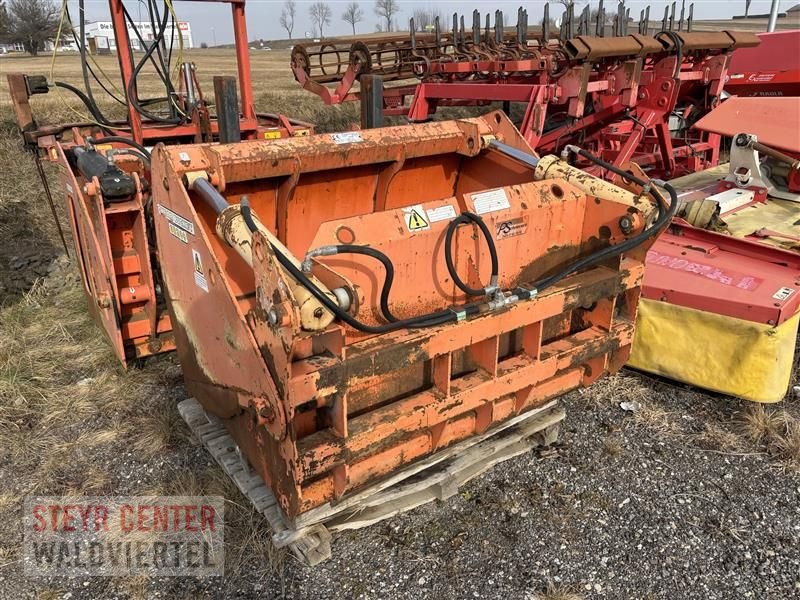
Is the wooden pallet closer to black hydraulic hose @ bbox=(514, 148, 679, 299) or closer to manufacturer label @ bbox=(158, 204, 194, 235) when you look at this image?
black hydraulic hose @ bbox=(514, 148, 679, 299)

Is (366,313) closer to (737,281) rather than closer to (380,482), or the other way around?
(380,482)

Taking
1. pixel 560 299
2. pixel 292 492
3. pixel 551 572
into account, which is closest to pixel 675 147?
pixel 560 299

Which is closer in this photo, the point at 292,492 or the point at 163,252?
the point at 292,492

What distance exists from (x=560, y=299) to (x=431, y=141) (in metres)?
1.11

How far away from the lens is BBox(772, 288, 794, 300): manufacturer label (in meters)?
3.12

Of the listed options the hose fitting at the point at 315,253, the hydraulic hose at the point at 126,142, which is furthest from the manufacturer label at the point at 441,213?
the hydraulic hose at the point at 126,142

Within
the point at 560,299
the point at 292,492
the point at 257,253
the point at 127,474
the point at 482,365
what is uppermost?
the point at 257,253

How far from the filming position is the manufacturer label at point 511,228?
2.41m

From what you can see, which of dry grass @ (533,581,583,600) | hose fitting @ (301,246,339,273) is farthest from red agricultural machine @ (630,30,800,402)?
hose fitting @ (301,246,339,273)

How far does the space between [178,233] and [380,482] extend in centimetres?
123

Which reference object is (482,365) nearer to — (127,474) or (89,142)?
(127,474)

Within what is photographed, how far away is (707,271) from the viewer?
3.48 meters

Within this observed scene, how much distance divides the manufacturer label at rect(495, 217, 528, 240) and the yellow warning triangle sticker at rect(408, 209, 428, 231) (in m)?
0.35

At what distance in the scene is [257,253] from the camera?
1.79m
